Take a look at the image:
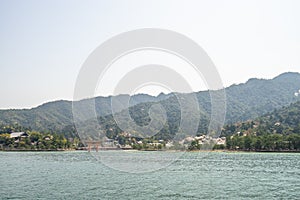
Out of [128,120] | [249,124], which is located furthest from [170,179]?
[249,124]

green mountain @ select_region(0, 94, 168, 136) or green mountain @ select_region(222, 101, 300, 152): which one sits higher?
green mountain @ select_region(0, 94, 168, 136)

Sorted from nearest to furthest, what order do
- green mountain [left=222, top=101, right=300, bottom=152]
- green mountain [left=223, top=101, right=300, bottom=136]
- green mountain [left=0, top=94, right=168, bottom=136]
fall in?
1. green mountain [left=222, top=101, right=300, bottom=152]
2. green mountain [left=223, top=101, right=300, bottom=136]
3. green mountain [left=0, top=94, right=168, bottom=136]

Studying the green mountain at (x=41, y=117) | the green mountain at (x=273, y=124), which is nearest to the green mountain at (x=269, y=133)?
the green mountain at (x=273, y=124)

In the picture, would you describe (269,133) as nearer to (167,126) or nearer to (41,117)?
(167,126)

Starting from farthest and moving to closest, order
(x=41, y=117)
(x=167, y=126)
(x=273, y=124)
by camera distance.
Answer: (x=41, y=117) → (x=273, y=124) → (x=167, y=126)

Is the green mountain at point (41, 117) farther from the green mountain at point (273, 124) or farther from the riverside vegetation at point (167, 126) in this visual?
the green mountain at point (273, 124)

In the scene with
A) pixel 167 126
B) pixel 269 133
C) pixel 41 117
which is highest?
pixel 41 117

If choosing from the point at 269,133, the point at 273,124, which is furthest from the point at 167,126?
the point at 273,124

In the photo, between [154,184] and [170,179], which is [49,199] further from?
[170,179]

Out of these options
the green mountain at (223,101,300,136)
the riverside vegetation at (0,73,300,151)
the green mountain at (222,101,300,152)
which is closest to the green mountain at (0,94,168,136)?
the riverside vegetation at (0,73,300,151)

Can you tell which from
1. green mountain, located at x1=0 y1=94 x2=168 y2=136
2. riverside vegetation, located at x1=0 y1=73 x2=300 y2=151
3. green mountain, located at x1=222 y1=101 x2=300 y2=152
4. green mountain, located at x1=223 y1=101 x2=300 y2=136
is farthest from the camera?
green mountain, located at x1=0 y1=94 x2=168 y2=136

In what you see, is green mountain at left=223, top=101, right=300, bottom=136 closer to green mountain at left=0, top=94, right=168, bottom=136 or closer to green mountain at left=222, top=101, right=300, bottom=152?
green mountain at left=222, top=101, right=300, bottom=152

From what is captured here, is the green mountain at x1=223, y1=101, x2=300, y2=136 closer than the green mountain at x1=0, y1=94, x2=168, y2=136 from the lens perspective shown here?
Yes
